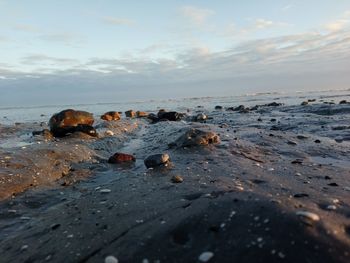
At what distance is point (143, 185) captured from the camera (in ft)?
21.7

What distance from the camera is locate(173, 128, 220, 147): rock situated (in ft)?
33.5

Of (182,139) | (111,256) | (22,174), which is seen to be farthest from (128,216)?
(182,139)

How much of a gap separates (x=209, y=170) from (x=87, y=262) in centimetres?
406

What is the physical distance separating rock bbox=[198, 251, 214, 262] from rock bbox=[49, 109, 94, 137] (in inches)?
423

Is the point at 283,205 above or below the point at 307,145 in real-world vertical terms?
above

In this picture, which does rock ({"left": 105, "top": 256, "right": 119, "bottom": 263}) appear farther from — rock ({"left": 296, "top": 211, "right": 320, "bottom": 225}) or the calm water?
the calm water

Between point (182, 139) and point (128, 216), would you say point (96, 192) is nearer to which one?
point (128, 216)

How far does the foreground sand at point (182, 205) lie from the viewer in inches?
142

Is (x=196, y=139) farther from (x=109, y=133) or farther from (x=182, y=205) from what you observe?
(x=109, y=133)

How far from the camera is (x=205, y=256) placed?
137 inches

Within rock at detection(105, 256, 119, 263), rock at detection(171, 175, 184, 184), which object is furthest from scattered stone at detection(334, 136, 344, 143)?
rock at detection(105, 256, 119, 263)

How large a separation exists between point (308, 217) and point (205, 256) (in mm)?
1082

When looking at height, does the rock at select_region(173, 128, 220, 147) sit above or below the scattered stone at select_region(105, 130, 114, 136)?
above

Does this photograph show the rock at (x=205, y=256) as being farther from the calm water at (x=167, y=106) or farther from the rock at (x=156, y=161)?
the calm water at (x=167, y=106)
